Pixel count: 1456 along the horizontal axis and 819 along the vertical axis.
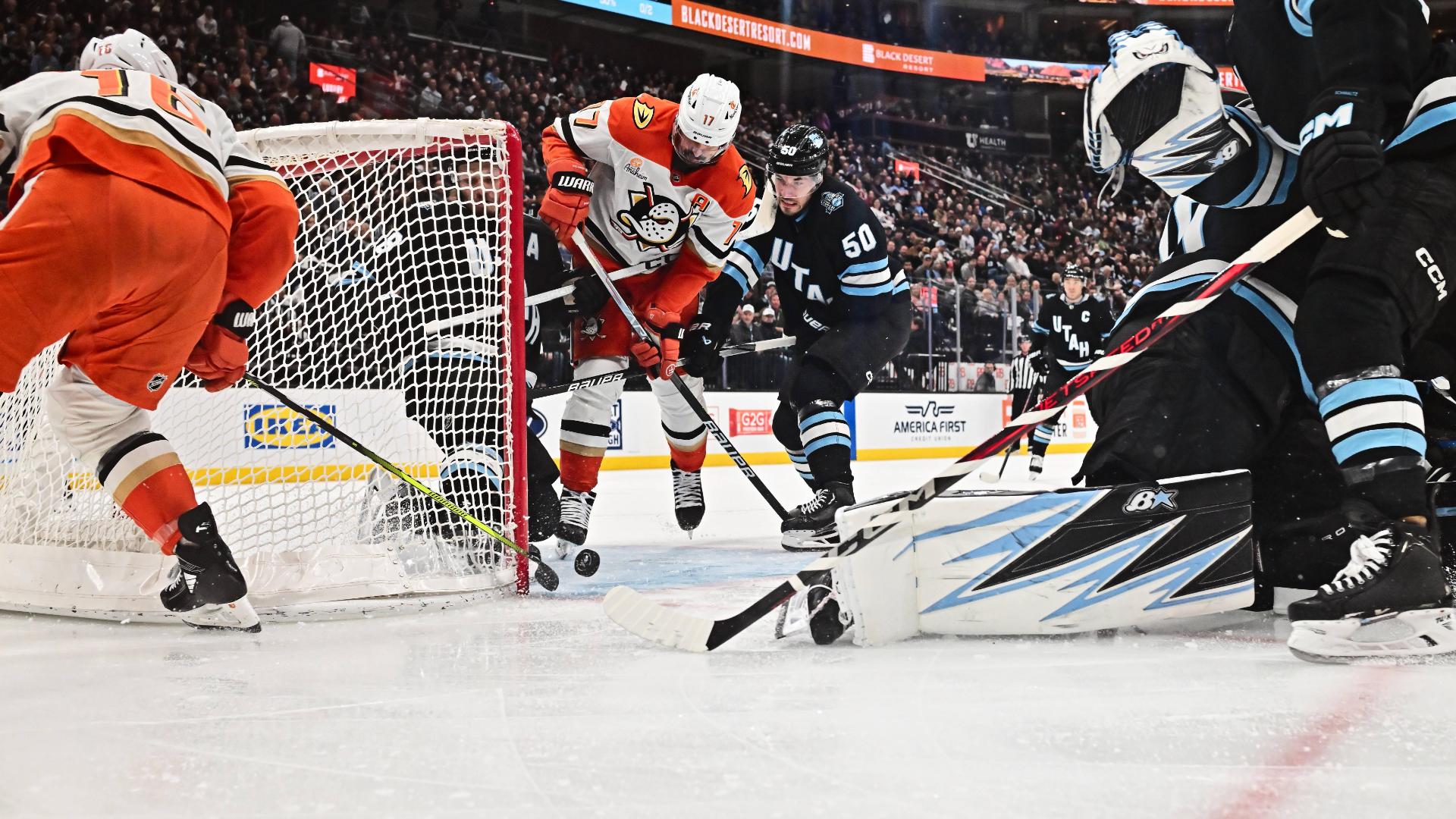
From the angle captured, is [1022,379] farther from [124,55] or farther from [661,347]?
[124,55]

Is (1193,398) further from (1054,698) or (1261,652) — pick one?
(1054,698)

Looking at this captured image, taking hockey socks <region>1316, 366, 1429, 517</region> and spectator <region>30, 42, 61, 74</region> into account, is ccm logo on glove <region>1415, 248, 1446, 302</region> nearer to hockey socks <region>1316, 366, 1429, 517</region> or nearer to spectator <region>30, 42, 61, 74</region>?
hockey socks <region>1316, 366, 1429, 517</region>

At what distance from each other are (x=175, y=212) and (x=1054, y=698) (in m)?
1.44

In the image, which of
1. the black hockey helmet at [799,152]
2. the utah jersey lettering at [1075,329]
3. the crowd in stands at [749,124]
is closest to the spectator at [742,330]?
the crowd in stands at [749,124]

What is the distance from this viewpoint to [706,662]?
1.56 m

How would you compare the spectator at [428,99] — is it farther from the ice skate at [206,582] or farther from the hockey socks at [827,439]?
the ice skate at [206,582]

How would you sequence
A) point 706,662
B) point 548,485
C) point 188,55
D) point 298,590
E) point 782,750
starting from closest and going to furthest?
1. point 782,750
2. point 706,662
3. point 298,590
4. point 548,485
5. point 188,55

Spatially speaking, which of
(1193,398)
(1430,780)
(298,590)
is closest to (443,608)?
(298,590)

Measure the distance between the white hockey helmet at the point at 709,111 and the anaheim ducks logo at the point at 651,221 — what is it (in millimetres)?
258

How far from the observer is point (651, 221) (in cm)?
321

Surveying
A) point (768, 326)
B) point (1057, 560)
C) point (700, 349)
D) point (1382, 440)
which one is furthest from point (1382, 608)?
point (768, 326)

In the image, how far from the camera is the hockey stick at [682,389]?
3.10 metres

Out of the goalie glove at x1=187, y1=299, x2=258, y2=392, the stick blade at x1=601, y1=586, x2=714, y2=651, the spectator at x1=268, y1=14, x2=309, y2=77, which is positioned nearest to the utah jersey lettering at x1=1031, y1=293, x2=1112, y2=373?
the stick blade at x1=601, y1=586, x2=714, y2=651

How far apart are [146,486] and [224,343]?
0.29m
